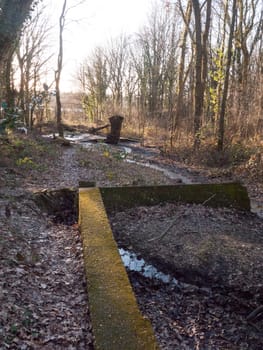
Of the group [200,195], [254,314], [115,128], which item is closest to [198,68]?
[115,128]

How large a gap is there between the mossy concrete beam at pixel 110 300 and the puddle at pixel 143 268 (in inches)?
23.2

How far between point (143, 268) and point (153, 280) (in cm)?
30

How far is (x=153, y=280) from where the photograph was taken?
391 cm

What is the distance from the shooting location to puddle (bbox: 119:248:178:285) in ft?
12.9

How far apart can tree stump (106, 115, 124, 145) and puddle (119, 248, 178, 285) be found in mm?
14069

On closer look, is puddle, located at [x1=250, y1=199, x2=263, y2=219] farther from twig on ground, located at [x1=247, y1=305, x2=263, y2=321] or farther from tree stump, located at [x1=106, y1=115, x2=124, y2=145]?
tree stump, located at [x1=106, y1=115, x2=124, y2=145]

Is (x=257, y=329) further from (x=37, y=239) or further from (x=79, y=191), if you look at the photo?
(x=79, y=191)

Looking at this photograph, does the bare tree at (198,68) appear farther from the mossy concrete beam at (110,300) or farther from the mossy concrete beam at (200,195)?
the mossy concrete beam at (110,300)

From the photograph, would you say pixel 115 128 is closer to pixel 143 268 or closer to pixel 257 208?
pixel 257 208

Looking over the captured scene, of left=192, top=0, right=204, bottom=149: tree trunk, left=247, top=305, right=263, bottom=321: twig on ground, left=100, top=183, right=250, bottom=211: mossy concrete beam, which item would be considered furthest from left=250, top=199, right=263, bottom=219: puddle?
left=192, top=0, right=204, bottom=149: tree trunk

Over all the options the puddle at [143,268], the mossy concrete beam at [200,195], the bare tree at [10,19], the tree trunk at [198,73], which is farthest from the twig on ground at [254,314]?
the tree trunk at [198,73]

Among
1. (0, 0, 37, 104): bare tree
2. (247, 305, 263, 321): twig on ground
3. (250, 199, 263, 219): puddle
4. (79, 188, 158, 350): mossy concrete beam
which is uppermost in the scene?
(0, 0, 37, 104): bare tree

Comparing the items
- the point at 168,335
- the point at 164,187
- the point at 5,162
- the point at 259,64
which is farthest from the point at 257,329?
the point at 259,64

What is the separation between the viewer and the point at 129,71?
31.0 metres
